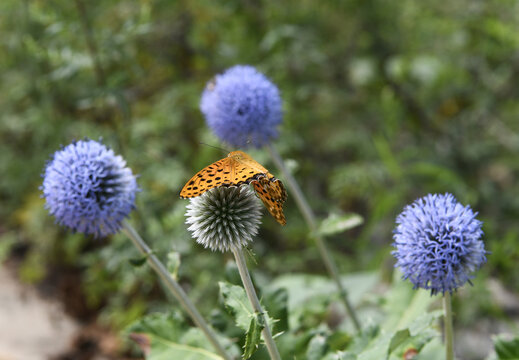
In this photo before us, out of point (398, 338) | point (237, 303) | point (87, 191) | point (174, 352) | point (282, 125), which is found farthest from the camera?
point (282, 125)

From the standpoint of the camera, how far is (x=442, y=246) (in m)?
1.61

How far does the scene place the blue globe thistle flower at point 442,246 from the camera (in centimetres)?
158

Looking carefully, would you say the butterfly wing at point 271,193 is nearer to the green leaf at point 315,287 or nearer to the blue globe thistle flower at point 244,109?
the blue globe thistle flower at point 244,109

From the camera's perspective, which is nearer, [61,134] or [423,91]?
[61,134]

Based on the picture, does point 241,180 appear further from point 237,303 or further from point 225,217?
point 237,303

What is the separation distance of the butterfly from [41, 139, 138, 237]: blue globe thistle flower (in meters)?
0.60

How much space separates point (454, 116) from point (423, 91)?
15.7 inches

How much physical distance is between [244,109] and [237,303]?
1167 mm

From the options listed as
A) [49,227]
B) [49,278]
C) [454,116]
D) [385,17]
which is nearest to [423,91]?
[454,116]

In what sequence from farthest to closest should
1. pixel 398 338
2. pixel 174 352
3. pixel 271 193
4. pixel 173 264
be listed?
1. pixel 174 352
2. pixel 173 264
3. pixel 398 338
4. pixel 271 193

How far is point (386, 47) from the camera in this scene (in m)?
4.61

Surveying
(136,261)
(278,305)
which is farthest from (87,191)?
(278,305)

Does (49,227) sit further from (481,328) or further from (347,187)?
(481,328)

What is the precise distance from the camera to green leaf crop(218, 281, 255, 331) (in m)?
1.54
